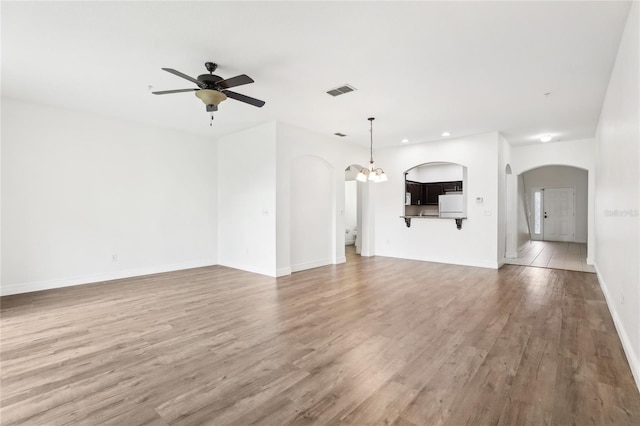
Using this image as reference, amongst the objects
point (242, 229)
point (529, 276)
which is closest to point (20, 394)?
point (242, 229)

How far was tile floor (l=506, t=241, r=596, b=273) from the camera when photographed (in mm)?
6737

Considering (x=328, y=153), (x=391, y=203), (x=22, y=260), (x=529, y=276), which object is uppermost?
(x=328, y=153)

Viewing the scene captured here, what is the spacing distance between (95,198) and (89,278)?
55.1 inches

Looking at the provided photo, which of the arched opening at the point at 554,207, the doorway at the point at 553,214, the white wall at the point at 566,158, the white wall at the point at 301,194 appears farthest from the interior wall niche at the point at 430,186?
the doorway at the point at 553,214

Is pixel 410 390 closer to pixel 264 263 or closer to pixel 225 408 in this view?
pixel 225 408

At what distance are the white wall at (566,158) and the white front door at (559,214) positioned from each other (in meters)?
4.99

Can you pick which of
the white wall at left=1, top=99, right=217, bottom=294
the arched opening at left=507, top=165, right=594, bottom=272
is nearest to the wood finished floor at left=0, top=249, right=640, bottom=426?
the white wall at left=1, top=99, right=217, bottom=294

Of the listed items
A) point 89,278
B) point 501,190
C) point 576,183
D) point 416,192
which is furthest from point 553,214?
point 89,278

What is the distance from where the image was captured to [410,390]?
217 centimetres

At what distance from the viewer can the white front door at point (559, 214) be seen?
11344 mm

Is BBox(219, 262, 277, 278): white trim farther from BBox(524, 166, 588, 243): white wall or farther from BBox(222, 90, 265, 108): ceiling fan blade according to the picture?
BBox(524, 166, 588, 243): white wall

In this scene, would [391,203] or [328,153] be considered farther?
[391,203]

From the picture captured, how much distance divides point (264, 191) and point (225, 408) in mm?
4348

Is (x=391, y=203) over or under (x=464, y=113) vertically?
under
